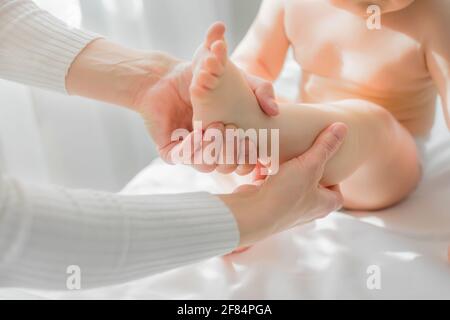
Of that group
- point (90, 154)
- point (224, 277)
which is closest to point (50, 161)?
point (90, 154)

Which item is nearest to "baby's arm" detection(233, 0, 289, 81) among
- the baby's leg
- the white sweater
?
the baby's leg

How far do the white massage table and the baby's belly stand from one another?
0.50 ft

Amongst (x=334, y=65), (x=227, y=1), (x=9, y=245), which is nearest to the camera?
(x=9, y=245)

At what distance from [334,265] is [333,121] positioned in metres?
0.22

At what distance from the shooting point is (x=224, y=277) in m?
0.94

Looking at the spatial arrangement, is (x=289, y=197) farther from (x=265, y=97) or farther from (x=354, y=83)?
(x=354, y=83)

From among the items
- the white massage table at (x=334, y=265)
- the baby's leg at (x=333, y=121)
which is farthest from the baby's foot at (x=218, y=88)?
the white massage table at (x=334, y=265)

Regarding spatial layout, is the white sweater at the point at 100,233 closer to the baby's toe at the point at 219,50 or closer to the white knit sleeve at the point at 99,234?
the white knit sleeve at the point at 99,234

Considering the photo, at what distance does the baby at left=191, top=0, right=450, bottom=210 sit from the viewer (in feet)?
2.88

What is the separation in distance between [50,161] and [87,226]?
2.46 ft

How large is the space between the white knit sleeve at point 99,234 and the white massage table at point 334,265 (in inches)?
6.2

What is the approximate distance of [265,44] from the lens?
1.20m

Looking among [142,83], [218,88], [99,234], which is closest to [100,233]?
[99,234]
